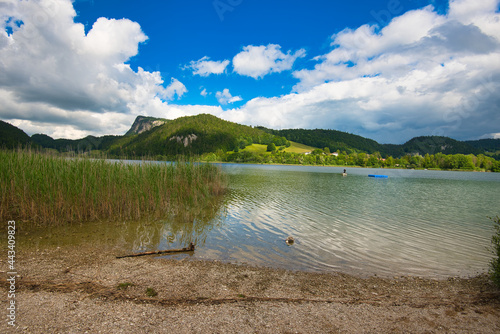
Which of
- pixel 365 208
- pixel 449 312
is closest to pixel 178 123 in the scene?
pixel 365 208

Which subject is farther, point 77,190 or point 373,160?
point 373,160

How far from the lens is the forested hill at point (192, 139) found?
14238 cm

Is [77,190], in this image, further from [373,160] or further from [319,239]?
[373,160]

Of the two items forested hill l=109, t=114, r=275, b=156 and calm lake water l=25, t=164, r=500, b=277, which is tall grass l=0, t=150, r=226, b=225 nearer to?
calm lake water l=25, t=164, r=500, b=277

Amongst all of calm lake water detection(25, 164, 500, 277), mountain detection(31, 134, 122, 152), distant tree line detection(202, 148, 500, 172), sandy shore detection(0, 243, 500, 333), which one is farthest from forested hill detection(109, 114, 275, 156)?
sandy shore detection(0, 243, 500, 333)

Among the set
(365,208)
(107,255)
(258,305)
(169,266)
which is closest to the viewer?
(258,305)

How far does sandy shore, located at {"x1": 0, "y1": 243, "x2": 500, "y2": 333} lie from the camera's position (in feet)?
13.4

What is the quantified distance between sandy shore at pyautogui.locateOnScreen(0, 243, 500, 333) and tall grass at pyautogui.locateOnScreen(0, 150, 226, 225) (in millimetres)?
3396

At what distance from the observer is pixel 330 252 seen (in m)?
9.27

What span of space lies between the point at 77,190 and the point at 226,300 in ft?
30.7

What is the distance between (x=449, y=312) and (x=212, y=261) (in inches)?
237

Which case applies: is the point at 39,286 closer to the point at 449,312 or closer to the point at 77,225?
the point at 77,225

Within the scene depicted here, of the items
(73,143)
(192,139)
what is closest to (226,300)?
(73,143)

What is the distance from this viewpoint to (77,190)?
35.1 feet
